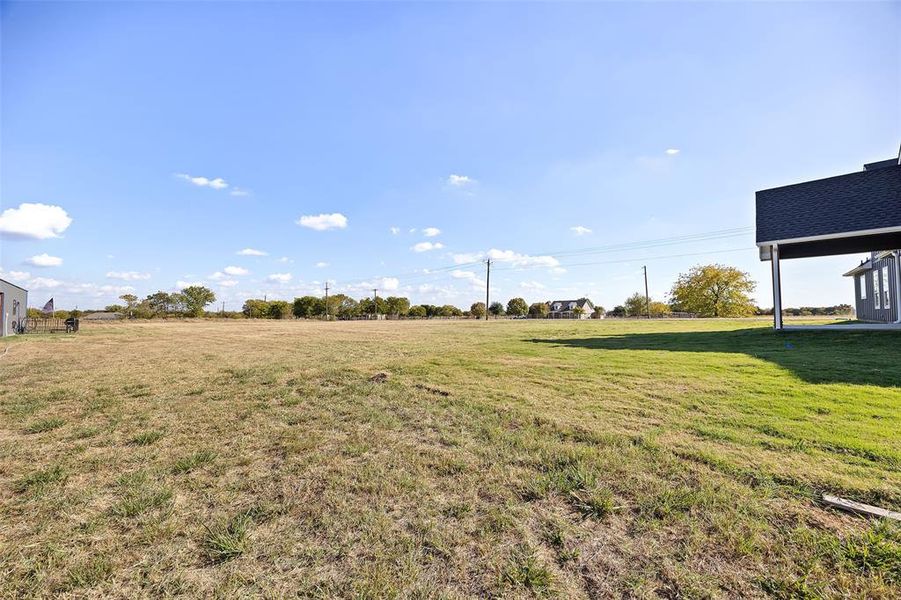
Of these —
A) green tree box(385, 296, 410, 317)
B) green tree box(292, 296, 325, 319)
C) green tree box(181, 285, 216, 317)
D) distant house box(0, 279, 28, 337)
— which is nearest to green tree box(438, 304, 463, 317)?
green tree box(385, 296, 410, 317)

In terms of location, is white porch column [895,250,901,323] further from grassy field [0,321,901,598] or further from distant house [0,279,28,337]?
distant house [0,279,28,337]

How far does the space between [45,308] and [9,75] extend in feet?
113

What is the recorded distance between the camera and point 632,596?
1868 millimetres

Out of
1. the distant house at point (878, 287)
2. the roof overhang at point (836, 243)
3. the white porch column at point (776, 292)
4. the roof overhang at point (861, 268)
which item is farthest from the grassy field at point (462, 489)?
the roof overhang at point (861, 268)

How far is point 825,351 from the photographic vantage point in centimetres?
872

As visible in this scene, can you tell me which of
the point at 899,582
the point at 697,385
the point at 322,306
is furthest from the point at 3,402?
the point at 322,306

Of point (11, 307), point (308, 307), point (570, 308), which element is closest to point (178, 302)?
point (308, 307)

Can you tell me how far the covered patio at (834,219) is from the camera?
11.8m

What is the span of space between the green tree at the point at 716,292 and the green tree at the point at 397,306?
56526mm

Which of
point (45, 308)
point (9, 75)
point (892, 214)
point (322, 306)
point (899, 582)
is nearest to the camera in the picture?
point (899, 582)

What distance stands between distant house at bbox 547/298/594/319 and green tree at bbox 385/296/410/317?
108ft

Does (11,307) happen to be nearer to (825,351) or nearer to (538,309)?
(825,351)

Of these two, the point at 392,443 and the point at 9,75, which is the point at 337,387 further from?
the point at 9,75

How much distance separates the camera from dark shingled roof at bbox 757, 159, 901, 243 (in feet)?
38.9
